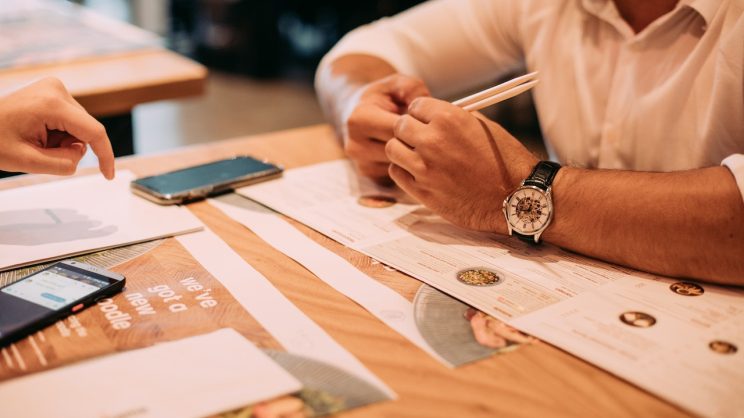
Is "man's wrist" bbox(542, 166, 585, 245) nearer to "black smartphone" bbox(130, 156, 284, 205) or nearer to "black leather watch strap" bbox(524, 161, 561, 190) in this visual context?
"black leather watch strap" bbox(524, 161, 561, 190)

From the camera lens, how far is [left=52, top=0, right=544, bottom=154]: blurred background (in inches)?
143

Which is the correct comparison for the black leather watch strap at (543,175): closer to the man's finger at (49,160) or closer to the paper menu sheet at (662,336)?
the paper menu sheet at (662,336)

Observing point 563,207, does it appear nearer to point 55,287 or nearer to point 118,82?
point 55,287

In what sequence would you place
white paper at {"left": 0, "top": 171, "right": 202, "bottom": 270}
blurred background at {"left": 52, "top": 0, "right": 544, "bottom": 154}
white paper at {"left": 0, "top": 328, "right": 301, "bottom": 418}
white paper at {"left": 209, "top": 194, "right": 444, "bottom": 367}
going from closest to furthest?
1. white paper at {"left": 0, "top": 328, "right": 301, "bottom": 418}
2. white paper at {"left": 209, "top": 194, "right": 444, "bottom": 367}
3. white paper at {"left": 0, "top": 171, "right": 202, "bottom": 270}
4. blurred background at {"left": 52, "top": 0, "right": 544, "bottom": 154}

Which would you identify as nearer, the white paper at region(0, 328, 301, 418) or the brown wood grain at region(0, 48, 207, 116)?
the white paper at region(0, 328, 301, 418)

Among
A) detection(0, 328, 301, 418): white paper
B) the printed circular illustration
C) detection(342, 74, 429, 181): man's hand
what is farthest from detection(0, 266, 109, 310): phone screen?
detection(342, 74, 429, 181): man's hand

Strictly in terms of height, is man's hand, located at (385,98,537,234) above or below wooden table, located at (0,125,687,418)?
above

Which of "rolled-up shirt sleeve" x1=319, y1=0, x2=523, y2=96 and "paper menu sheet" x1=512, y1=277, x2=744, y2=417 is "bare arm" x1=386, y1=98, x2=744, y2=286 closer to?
"paper menu sheet" x1=512, y1=277, x2=744, y2=417

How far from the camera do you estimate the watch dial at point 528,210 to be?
2.52 feet

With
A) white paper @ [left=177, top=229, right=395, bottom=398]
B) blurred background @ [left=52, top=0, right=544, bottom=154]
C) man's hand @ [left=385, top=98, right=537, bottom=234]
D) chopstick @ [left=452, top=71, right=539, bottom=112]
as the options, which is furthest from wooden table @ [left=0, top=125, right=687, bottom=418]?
blurred background @ [left=52, top=0, right=544, bottom=154]

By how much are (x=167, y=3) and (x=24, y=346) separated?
5028 millimetres

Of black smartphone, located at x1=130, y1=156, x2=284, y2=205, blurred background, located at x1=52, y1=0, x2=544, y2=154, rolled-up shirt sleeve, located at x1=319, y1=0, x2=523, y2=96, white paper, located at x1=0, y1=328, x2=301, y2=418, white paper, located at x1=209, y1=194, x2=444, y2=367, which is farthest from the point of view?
blurred background, located at x1=52, y1=0, x2=544, y2=154

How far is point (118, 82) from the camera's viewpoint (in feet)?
4.26

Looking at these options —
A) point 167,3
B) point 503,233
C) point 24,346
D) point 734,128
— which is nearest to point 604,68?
point 734,128
